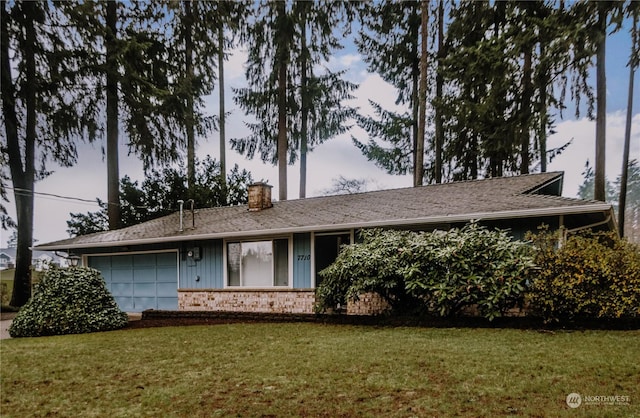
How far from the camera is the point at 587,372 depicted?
4336mm

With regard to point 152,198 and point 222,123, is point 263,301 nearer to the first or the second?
point 152,198

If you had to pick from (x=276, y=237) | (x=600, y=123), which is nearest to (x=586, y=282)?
(x=276, y=237)

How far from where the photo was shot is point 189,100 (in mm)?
18359

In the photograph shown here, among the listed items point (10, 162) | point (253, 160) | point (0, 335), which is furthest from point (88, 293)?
point (253, 160)

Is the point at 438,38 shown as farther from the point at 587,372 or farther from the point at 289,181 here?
the point at 587,372

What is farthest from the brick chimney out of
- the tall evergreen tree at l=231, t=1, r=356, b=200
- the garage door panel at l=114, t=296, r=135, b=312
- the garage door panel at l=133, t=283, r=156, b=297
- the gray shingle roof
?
the tall evergreen tree at l=231, t=1, r=356, b=200

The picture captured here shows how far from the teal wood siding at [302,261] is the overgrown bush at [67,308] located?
4069mm

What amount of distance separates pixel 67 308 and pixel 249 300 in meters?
4.00

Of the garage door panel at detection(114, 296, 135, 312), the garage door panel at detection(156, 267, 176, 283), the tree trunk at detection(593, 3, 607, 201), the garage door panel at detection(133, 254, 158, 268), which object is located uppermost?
the tree trunk at detection(593, 3, 607, 201)

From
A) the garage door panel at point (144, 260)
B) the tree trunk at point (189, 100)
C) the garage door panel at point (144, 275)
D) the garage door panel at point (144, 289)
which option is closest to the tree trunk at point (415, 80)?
the tree trunk at point (189, 100)

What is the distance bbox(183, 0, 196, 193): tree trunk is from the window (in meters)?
7.91

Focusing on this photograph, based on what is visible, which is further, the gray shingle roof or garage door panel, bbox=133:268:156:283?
garage door panel, bbox=133:268:156:283

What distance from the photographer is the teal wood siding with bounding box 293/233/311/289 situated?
1061 cm

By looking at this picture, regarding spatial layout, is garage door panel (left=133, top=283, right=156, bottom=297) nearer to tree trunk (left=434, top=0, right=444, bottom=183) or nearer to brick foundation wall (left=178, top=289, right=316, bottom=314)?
brick foundation wall (left=178, top=289, right=316, bottom=314)
